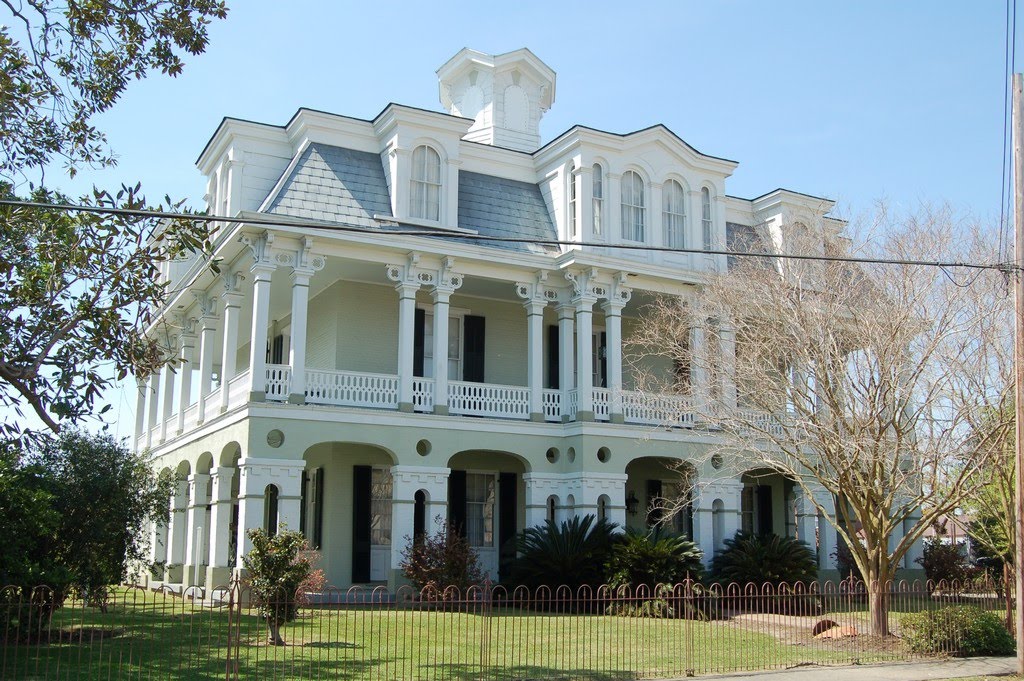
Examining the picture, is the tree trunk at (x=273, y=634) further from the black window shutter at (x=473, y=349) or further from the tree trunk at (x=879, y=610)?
the black window shutter at (x=473, y=349)

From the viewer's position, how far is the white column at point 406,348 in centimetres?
2280

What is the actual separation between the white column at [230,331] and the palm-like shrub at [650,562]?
9395mm

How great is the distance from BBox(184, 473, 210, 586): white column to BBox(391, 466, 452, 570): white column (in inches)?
207

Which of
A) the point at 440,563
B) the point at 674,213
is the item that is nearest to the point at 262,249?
the point at 440,563

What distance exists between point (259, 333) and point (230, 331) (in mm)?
2453

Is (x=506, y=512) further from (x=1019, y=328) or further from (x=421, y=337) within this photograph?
(x=1019, y=328)

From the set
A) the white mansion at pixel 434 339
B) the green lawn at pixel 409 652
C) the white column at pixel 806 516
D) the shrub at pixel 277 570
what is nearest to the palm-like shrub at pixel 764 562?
the white mansion at pixel 434 339

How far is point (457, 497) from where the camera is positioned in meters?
25.9

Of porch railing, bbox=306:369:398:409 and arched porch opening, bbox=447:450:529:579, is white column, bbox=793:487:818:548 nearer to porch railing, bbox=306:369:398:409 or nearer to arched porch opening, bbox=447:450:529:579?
arched porch opening, bbox=447:450:529:579

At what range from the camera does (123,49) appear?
1329 centimetres

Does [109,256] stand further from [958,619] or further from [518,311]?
[518,311]

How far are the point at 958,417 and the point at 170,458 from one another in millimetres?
20239

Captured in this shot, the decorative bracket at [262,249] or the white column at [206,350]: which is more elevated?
the decorative bracket at [262,249]

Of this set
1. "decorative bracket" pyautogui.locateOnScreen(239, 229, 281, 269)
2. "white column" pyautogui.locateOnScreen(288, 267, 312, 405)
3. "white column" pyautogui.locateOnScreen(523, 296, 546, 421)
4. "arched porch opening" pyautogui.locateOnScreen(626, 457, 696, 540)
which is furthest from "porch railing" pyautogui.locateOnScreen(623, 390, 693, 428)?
"decorative bracket" pyautogui.locateOnScreen(239, 229, 281, 269)
